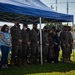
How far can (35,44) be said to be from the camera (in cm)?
1323

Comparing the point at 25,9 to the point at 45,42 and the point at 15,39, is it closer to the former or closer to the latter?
the point at 15,39

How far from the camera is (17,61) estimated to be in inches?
505

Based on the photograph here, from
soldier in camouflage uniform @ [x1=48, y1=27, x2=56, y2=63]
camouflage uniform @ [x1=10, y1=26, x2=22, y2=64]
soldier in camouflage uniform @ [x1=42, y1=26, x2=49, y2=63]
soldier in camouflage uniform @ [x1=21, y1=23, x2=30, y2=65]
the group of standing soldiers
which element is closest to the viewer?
camouflage uniform @ [x1=10, y1=26, x2=22, y2=64]

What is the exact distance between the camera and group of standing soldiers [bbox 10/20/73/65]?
1234cm

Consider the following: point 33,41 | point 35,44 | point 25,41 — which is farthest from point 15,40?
point 35,44

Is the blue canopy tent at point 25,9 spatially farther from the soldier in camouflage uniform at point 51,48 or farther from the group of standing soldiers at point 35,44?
the soldier in camouflage uniform at point 51,48

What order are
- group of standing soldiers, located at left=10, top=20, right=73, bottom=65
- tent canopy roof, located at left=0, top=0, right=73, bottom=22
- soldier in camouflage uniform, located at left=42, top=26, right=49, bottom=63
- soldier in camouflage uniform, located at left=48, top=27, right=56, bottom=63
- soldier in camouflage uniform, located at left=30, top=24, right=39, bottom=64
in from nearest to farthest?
tent canopy roof, located at left=0, top=0, right=73, bottom=22 → group of standing soldiers, located at left=10, top=20, right=73, bottom=65 → soldier in camouflage uniform, located at left=30, top=24, right=39, bottom=64 → soldier in camouflage uniform, located at left=42, top=26, right=49, bottom=63 → soldier in camouflage uniform, located at left=48, top=27, right=56, bottom=63

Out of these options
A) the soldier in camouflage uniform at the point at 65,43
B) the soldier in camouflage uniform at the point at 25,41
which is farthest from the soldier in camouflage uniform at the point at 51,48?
the soldier in camouflage uniform at the point at 25,41

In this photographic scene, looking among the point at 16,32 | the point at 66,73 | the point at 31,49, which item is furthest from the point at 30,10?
the point at 66,73

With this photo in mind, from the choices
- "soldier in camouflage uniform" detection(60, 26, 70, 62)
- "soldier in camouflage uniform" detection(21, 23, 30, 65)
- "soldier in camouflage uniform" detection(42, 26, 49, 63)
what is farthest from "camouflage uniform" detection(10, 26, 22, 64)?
"soldier in camouflage uniform" detection(60, 26, 70, 62)

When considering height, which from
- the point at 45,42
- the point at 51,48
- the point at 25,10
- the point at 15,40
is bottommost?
the point at 51,48

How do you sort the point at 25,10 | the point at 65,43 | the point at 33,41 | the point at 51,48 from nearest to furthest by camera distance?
the point at 25,10
the point at 33,41
the point at 51,48
the point at 65,43

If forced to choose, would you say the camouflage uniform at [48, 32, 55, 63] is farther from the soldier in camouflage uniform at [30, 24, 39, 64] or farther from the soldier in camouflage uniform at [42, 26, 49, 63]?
the soldier in camouflage uniform at [30, 24, 39, 64]

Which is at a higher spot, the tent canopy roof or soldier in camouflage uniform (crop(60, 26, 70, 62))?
the tent canopy roof
